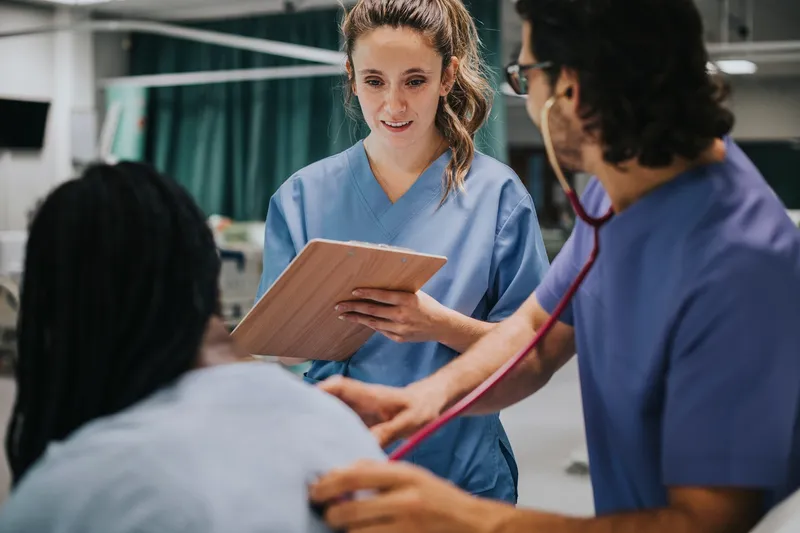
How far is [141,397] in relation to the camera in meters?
0.79

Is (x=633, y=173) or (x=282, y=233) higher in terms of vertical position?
(x=633, y=173)

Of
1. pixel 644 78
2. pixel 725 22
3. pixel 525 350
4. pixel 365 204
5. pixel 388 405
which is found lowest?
pixel 388 405

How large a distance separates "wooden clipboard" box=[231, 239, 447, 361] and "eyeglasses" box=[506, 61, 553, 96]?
0.94ft

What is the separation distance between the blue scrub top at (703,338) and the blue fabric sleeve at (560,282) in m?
0.19

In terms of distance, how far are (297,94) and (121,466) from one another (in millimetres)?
6688

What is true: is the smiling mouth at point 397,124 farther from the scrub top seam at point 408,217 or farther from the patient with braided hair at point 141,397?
the patient with braided hair at point 141,397

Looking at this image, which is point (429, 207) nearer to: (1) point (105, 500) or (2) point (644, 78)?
(2) point (644, 78)

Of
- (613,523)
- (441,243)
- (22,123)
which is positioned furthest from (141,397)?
(22,123)

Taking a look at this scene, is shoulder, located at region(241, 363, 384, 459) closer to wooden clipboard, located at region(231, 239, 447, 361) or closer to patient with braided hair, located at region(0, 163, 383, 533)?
patient with braided hair, located at region(0, 163, 383, 533)

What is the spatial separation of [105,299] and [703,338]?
1.80 ft

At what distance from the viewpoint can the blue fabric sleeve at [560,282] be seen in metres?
1.27

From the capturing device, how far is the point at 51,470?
701 mm

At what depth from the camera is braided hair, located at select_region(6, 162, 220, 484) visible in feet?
2.50

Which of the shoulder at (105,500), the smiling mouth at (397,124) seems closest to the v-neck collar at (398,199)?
the smiling mouth at (397,124)
